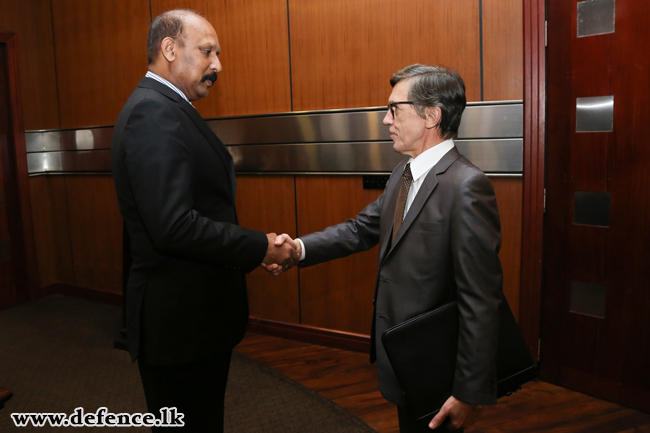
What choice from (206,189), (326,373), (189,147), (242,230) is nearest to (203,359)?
(242,230)

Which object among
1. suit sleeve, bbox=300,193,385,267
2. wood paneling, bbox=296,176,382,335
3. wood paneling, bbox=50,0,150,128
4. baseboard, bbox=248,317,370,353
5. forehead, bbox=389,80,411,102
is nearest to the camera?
forehead, bbox=389,80,411,102

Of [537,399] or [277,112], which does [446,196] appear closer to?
[537,399]

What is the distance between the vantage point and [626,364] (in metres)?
2.60

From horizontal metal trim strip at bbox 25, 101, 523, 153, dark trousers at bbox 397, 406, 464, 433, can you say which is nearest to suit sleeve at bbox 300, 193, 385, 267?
dark trousers at bbox 397, 406, 464, 433

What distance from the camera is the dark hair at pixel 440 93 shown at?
1.51m

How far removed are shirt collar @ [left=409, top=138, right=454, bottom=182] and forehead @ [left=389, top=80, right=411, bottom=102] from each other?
0.57ft

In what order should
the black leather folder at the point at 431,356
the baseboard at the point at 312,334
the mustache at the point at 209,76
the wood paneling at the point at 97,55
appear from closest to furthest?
the black leather folder at the point at 431,356, the mustache at the point at 209,76, the baseboard at the point at 312,334, the wood paneling at the point at 97,55

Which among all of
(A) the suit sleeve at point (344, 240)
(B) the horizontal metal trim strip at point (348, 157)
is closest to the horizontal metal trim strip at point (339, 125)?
(B) the horizontal metal trim strip at point (348, 157)

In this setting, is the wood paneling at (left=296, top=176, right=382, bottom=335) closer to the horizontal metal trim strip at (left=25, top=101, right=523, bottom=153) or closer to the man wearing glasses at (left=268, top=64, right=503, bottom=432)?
the horizontal metal trim strip at (left=25, top=101, right=523, bottom=153)

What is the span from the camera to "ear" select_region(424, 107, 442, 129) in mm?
1515

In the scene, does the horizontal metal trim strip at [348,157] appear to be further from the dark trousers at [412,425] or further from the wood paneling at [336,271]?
the dark trousers at [412,425]

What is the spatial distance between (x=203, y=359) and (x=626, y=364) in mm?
2163

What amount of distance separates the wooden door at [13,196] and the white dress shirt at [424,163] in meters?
3.97

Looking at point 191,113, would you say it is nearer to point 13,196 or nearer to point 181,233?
point 181,233
